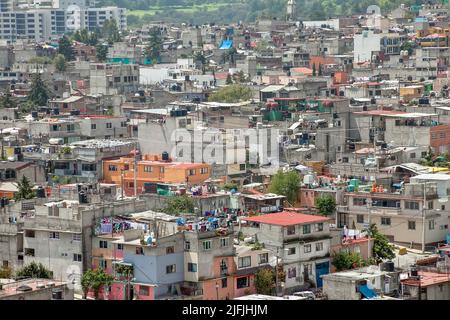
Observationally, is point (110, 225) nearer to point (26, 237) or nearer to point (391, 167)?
point (26, 237)

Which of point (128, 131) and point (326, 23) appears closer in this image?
point (128, 131)

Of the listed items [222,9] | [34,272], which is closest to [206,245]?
[34,272]

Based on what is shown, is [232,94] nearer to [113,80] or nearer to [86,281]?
[113,80]

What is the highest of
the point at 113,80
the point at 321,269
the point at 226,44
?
the point at 226,44

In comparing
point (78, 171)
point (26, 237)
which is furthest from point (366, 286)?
point (78, 171)

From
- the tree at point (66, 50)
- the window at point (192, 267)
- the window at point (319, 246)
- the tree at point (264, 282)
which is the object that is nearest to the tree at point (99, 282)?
the window at point (192, 267)

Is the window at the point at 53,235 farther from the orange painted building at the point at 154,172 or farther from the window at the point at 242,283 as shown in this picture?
the orange painted building at the point at 154,172
